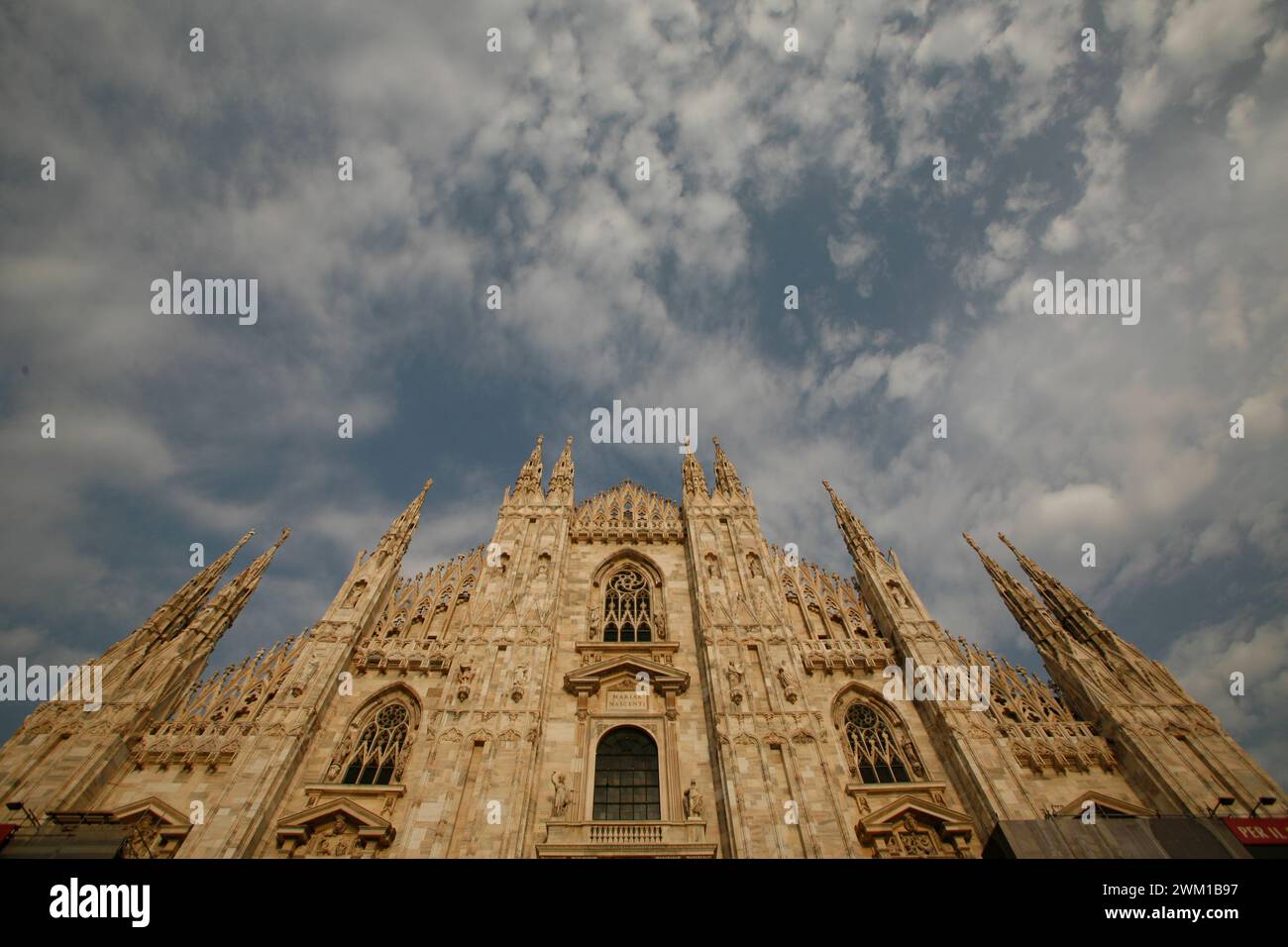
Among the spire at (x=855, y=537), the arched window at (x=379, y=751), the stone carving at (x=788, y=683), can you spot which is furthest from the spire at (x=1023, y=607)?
the arched window at (x=379, y=751)

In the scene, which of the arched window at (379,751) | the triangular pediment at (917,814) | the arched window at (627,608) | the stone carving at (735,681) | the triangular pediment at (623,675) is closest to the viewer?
the triangular pediment at (917,814)

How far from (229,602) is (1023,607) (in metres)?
28.0

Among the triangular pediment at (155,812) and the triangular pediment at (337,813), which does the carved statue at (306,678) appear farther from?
the triangular pediment at (155,812)

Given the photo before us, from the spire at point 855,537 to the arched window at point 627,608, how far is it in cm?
859

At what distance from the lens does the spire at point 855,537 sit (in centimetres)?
2316

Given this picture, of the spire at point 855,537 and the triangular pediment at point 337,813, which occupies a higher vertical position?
the spire at point 855,537

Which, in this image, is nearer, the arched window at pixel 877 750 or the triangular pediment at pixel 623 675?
the arched window at pixel 877 750

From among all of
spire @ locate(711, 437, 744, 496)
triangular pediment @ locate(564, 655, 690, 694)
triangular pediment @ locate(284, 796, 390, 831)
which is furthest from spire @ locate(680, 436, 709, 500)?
triangular pediment @ locate(284, 796, 390, 831)

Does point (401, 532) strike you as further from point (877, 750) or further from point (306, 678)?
point (877, 750)

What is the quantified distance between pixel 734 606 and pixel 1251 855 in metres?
12.9

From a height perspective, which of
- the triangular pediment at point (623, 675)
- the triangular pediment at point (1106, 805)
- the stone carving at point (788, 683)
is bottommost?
the triangular pediment at point (1106, 805)

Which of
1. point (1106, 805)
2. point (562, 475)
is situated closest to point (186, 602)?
point (562, 475)

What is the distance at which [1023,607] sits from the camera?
20.9 metres

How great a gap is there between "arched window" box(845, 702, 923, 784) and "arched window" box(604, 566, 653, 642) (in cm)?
720
